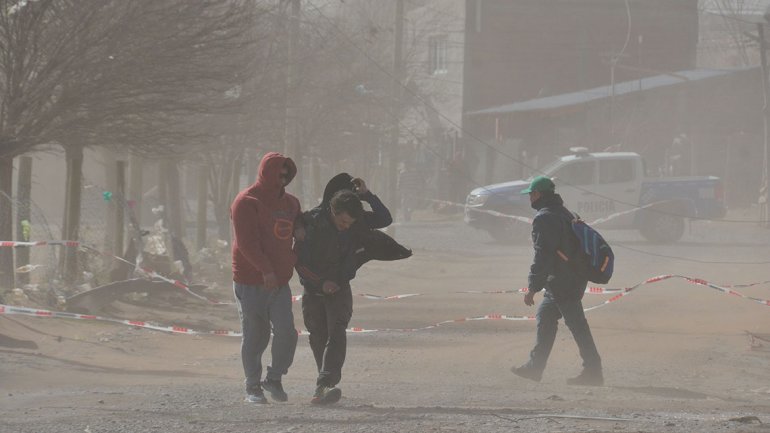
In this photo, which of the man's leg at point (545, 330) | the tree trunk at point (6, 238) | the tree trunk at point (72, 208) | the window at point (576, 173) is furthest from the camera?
the window at point (576, 173)

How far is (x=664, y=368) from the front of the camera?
10805 millimetres

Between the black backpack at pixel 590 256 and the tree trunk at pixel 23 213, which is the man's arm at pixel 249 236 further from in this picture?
the tree trunk at pixel 23 213

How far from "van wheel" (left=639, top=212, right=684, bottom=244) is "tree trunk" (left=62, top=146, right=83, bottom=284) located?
13.9m

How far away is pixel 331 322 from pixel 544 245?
7.37 ft

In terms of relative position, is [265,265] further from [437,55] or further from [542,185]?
[437,55]

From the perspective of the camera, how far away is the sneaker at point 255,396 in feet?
26.1

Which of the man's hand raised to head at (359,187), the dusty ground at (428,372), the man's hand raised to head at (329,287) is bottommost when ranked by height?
the dusty ground at (428,372)

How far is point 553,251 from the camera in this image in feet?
31.1

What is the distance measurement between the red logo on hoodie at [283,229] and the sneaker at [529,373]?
2940 mm

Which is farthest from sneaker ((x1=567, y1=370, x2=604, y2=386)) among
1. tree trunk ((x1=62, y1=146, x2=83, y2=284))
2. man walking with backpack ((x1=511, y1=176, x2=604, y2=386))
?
tree trunk ((x1=62, y1=146, x2=83, y2=284))

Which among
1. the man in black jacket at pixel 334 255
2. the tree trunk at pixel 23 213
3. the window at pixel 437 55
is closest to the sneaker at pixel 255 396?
the man in black jacket at pixel 334 255

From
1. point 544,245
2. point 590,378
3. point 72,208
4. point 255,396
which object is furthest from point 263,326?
point 72,208

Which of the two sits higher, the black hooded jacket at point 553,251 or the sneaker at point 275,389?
the black hooded jacket at point 553,251

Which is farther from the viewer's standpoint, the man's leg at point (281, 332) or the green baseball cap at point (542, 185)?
the green baseball cap at point (542, 185)
